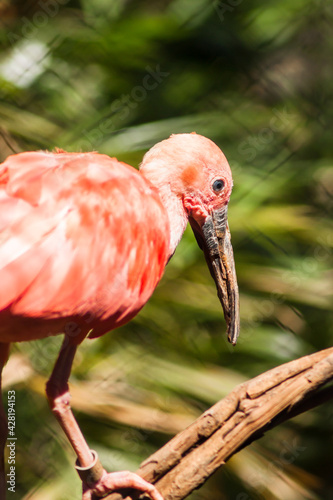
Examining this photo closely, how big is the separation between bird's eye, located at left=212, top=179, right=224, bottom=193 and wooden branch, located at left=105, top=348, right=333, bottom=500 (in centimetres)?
52

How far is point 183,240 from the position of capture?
87.5 inches

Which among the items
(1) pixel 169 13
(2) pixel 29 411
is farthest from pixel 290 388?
(1) pixel 169 13

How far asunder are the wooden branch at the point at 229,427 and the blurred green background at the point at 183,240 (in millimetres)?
518

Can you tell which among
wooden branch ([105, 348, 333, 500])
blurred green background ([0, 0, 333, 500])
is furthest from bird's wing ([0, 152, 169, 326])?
blurred green background ([0, 0, 333, 500])

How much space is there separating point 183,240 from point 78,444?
35.0 inches

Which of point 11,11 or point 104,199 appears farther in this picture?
point 11,11

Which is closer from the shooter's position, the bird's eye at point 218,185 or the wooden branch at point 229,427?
the wooden branch at point 229,427

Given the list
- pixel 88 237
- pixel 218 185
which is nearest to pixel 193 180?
pixel 218 185

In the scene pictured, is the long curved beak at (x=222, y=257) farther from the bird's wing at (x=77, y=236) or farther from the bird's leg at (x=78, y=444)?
the bird's leg at (x=78, y=444)

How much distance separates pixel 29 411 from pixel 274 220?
110 centimetres

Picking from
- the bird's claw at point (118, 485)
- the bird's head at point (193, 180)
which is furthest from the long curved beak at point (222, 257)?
the bird's claw at point (118, 485)

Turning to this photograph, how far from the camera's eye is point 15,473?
226cm

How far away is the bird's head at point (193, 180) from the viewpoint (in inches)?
65.4

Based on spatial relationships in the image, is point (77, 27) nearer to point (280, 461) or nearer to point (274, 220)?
point (274, 220)
